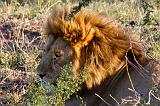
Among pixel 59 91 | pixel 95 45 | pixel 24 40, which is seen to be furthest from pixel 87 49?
pixel 24 40

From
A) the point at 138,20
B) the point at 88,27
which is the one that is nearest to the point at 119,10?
the point at 138,20

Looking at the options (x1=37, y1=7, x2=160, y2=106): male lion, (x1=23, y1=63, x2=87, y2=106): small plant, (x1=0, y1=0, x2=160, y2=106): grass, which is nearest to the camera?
(x1=23, y1=63, x2=87, y2=106): small plant

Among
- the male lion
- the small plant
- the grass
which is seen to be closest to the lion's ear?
the male lion

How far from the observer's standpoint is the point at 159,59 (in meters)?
4.68

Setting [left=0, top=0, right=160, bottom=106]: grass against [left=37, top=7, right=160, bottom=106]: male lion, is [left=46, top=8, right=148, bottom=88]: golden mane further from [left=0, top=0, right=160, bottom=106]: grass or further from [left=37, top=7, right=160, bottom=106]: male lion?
[left=0, top=0, right=160, bottom=106]: grass

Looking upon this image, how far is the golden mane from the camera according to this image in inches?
193

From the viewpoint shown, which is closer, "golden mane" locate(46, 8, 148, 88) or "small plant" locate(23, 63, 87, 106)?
"small plant" locate(23, 63, 87, 106)

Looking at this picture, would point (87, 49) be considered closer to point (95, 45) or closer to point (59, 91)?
point (95, 45)

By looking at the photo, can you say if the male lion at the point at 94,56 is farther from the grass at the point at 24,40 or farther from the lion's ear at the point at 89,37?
the grass at the point at 24,40

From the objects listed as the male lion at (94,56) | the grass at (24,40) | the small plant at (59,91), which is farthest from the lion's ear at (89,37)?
the small plant at (59,91)

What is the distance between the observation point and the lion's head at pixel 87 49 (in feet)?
16.1

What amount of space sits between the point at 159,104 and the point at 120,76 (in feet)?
2.58

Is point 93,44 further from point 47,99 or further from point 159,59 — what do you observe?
point 47,99

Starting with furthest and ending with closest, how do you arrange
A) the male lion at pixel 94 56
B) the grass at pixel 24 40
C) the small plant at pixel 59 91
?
the grass at pixel 24 40, the male lion at pixel 94 56, the small plant at pixel 59 91
